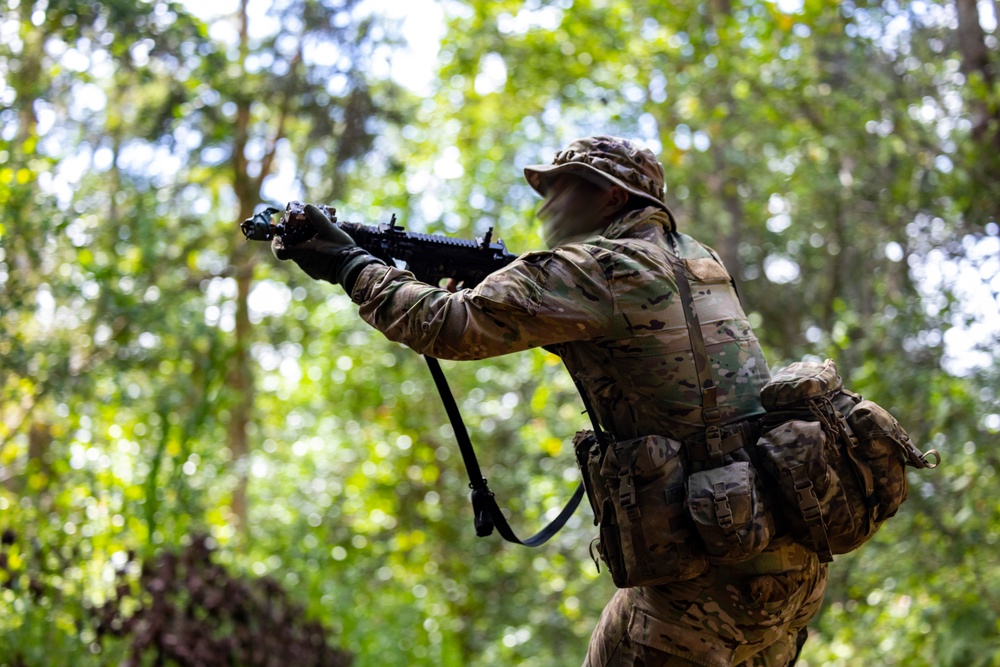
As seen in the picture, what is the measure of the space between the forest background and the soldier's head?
306 centimetres

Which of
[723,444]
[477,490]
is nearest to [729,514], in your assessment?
[723,444]

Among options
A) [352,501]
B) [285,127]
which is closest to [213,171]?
[285,127]

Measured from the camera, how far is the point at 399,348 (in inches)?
444

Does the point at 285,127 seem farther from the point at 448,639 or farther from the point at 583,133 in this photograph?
the point at 448,639

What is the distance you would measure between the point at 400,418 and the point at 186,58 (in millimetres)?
5019

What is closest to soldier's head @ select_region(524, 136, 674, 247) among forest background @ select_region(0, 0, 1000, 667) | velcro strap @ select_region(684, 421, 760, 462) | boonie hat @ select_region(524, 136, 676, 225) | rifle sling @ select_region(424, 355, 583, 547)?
boonie hat @ select_region(524, 136, 676, 225)

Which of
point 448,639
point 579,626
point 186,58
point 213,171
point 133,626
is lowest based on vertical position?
point 579,626

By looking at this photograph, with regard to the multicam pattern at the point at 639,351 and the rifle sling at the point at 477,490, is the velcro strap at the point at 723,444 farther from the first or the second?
the rifle sling at the point at 477,490

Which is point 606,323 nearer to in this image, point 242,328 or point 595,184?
point 595,184

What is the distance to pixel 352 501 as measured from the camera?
12422mm

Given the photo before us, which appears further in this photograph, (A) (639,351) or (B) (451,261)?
(B) (451,261)

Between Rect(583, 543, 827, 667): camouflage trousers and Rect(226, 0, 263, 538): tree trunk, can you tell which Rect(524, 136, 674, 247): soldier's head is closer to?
Rect(583, 543, 827, 667): camouflage trousers

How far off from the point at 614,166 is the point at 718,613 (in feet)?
4.34

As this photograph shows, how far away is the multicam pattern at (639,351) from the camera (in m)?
2.50
